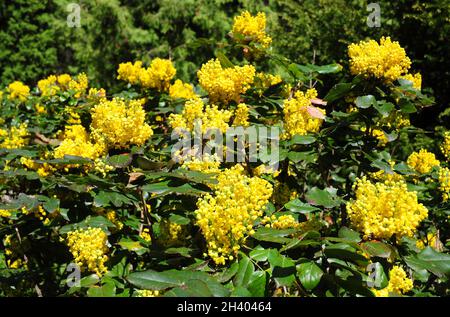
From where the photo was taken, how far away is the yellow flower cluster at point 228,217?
1521 mm

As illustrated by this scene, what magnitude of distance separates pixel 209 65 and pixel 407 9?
16.7 feet

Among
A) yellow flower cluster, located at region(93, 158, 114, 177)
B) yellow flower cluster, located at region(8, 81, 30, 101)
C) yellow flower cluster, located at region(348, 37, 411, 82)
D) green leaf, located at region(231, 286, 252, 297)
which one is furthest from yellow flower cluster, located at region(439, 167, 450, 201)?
yellow flower cluster, located at region(8, 81, 30, 101)

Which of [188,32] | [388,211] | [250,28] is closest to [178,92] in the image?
[250,28]

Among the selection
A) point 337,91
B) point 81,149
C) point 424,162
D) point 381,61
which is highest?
point 381,61

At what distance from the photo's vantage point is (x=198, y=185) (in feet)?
5.76

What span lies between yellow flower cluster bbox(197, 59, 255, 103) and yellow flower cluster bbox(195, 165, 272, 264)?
68 cm

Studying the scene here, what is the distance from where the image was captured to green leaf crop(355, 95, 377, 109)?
6.75 ft

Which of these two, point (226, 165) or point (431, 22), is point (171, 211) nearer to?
point (226, 165)

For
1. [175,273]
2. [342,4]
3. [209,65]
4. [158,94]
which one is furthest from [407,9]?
[175,273]

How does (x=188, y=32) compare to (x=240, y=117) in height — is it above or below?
below

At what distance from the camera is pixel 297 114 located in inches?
90.0

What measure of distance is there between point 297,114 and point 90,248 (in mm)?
1156

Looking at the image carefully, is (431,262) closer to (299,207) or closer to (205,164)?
(299,207)

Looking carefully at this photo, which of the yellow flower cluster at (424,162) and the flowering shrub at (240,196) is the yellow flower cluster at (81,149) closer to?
the flowering shrub at (240,196)
